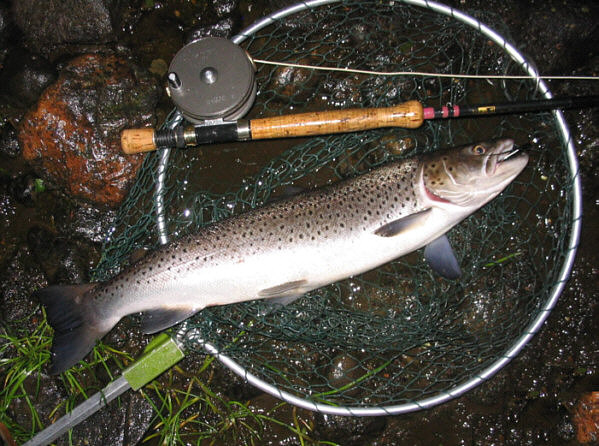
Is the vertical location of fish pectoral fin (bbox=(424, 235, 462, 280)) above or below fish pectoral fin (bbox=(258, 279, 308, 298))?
below

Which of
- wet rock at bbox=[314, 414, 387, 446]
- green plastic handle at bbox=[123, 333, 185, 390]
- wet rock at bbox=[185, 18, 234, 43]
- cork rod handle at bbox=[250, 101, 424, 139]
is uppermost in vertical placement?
wet rock at bbox=[185, 18, 234, 43]

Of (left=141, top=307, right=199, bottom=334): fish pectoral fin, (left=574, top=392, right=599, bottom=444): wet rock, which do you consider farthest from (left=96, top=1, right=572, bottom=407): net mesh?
(left=574, top=392, right=599, bottom=444): wet rock

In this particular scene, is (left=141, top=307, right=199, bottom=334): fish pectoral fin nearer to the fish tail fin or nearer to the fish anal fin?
the fish tail fin

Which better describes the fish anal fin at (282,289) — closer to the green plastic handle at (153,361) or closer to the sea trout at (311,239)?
the sea trout at (311,239)

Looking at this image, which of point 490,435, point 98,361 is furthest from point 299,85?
point 490,435

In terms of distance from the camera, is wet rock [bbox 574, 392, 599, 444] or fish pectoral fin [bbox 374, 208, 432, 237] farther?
wet rock [bbox 574, 392, 599, 444]

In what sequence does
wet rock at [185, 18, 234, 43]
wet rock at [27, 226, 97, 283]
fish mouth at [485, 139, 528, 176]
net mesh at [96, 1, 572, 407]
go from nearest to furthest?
fish mouth at [485, 139, 528, 176], net mesh at [96, 1, 572, 407], wet rock at [27, 226, 97, 283], wet rock at [185, 18, 234, 43]

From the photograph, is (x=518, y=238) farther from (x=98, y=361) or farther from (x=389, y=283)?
(x=98, y=361)

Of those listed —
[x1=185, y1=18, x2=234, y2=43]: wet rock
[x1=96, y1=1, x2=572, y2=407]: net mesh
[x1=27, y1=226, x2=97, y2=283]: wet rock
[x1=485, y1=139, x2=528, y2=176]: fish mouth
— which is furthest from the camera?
[x1=185, y1=18, x2=234, y2=43]: wet rock
